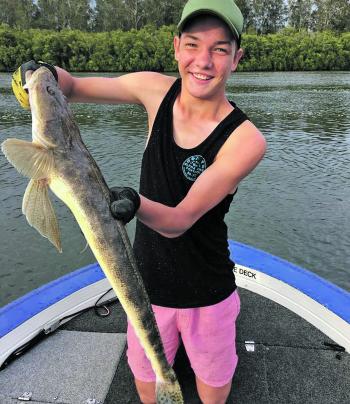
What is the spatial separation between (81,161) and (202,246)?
1.01 metres

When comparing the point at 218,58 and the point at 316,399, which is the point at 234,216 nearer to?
the point at 316,399

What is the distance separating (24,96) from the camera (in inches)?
89.2

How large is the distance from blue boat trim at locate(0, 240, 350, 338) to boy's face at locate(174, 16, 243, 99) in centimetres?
269

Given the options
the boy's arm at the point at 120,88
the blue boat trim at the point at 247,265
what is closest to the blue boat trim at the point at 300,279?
the blue boat trim at the point at 247,265

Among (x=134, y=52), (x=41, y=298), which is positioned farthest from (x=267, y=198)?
(x=134, y=52)

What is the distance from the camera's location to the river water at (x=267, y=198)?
27.6 ft

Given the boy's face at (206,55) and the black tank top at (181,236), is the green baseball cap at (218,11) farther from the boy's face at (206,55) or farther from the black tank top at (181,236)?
the black tank top at (181,236)

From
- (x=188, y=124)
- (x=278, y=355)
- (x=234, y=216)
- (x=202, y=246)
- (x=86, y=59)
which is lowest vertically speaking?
(x=86, y=59)

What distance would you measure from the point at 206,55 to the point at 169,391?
6.67 feet

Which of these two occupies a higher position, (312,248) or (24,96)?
(24,96)

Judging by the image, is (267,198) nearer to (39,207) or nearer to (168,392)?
(168,392)

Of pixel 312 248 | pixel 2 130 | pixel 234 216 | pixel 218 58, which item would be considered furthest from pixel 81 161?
pixel 2 130

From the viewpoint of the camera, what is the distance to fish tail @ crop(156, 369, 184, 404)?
270cm

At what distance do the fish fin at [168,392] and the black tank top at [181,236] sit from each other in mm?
476
